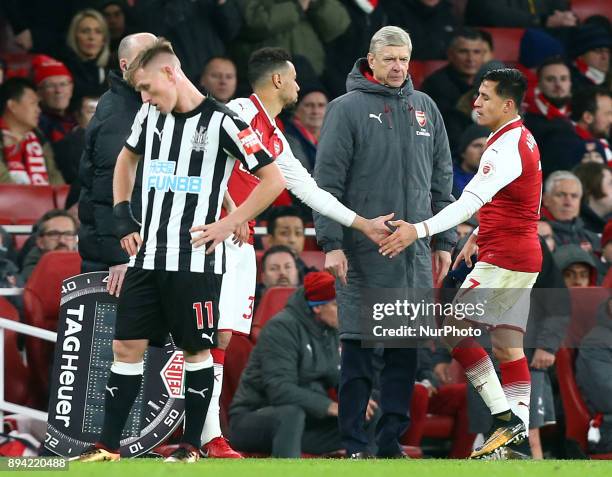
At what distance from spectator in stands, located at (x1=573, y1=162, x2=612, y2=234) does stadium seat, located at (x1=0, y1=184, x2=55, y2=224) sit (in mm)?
4311

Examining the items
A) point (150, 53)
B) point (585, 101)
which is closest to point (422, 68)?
point (585, 101)

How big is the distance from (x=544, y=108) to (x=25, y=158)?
4.95m

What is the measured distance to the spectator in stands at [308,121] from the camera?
1277 centimetres

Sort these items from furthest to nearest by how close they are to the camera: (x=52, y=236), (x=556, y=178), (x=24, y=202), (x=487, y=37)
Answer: (x=487, y=37) < (x=556, y=178) < (x=24, y=202) < (x=52, y=236)

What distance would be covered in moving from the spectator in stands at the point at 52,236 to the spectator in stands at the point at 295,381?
155 cm

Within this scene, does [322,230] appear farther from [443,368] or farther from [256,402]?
[443,368]

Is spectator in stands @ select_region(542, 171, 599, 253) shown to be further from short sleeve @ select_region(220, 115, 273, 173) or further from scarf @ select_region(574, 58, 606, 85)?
short sleeve @ select_region(220, 115, 273, 173)

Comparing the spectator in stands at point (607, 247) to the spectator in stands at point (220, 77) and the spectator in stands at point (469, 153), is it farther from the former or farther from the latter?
the spectator in stands at point (220, 77)

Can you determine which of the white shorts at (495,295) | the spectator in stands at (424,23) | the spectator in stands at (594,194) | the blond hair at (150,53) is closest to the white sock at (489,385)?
the white shorts at (495,295)

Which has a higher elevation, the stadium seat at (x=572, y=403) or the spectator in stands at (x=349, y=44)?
the spectator in stands at (x=349, y=44)

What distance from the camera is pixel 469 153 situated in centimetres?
1273

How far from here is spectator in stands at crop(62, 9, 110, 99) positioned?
42.6 ft

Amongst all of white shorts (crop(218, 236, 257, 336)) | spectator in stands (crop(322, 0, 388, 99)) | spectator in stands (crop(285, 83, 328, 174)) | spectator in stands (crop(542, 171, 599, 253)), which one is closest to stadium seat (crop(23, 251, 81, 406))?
white shorts (crop(218, 236, 257, 336))

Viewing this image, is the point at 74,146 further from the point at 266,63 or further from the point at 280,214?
the point at 266,63
